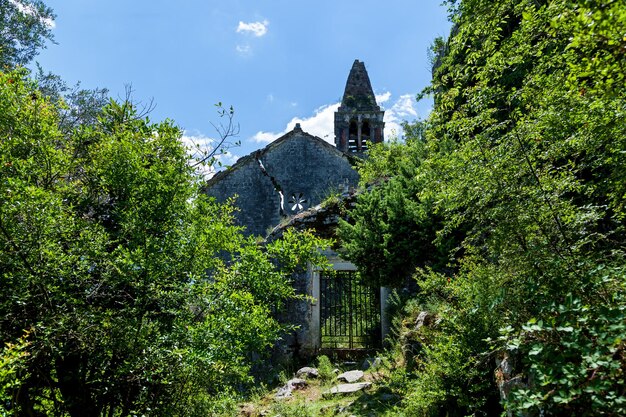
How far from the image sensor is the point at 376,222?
8.24 metres

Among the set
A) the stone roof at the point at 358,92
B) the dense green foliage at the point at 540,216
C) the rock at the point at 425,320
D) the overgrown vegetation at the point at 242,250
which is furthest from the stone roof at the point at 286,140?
the dense green foliage at the point at 540,216

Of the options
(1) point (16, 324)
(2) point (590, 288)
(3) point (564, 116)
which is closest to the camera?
(2) point (590, 288)

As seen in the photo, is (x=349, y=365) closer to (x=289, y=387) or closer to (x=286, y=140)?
(x=289, y=387)

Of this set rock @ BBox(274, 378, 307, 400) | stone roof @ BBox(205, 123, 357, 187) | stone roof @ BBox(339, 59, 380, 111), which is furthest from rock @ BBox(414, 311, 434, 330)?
stone roof @ BBox(339, 59, 380, 111)

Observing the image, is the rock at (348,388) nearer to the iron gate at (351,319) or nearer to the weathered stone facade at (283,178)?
the iron gate at (351,319)

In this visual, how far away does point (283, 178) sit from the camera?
1625 cm

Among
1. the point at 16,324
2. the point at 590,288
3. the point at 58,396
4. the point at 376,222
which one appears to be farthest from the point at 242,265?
the point at 376,222

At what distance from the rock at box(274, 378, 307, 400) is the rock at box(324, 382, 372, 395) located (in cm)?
81

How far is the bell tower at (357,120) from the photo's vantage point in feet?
68.7

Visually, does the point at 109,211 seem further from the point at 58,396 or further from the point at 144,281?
the point at 58,396

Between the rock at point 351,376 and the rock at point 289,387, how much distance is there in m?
0.69

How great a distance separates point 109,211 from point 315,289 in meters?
6.49

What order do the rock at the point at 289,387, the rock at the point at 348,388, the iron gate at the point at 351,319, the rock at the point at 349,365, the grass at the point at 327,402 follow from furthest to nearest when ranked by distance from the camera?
the iron gate at the point at 351,319
the rock at the point at 349,365
the rock at the point at 289,387
the rock at the point at 348,388
the grass at the point at 327,402

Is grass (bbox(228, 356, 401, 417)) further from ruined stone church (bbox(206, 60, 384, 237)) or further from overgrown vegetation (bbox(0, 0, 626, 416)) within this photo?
ruined stone church (bbox(206, 60, 384, 237))
